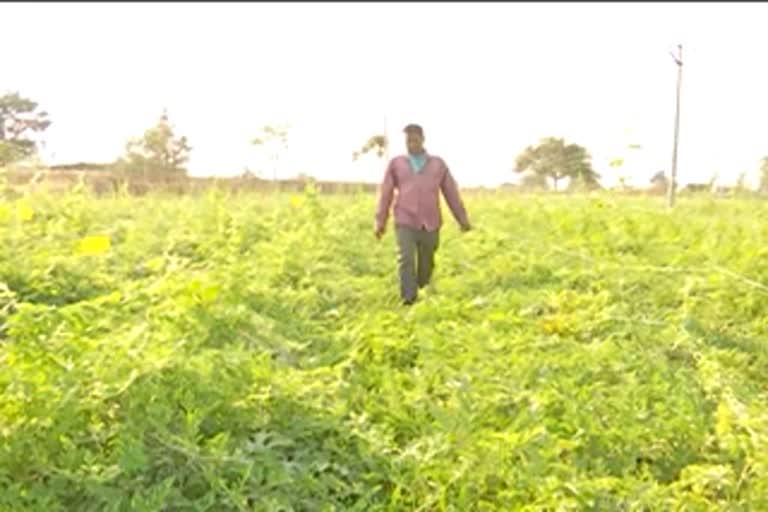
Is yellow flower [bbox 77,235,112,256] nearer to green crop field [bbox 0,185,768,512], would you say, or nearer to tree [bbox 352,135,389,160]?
green crop field [bbox 0,185,768,512]

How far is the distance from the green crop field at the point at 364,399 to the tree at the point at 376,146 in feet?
49.2

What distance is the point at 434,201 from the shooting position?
775 cm

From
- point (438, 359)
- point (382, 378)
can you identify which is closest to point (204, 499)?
point (382, 378)

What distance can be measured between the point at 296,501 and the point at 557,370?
6.70ft

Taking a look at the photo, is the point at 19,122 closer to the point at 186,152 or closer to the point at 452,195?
the point at 452,195

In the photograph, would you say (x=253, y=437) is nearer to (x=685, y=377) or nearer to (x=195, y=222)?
(x=685, y=377)

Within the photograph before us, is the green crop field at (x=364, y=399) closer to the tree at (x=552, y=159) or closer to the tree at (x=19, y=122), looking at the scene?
the tree at (x=19, y=122)

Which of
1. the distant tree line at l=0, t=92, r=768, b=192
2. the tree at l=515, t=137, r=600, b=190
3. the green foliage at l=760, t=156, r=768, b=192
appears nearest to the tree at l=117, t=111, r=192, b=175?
the distant tree line at l=0, t=92, r=768, b=192

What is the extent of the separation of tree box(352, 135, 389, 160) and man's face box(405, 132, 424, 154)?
13923mm

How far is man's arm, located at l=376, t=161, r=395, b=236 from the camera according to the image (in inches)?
306

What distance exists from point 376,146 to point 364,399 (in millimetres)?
19966

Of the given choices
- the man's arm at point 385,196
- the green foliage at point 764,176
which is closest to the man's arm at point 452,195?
the man's arm at point 385,196

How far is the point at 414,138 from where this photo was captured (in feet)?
25.1

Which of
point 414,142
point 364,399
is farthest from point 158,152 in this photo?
point 364,399
